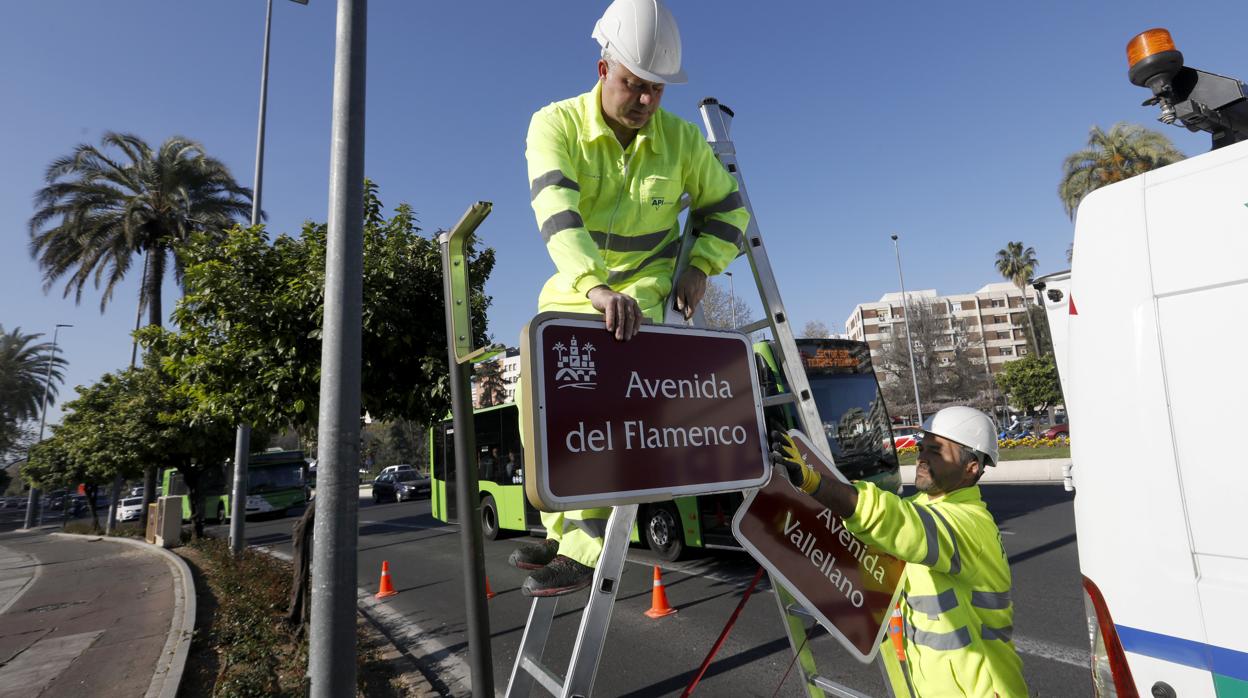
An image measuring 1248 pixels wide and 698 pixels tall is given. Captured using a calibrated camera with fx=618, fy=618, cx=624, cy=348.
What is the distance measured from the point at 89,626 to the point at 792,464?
1037cm

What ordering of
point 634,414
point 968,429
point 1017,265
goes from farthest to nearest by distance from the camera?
point 1017,265 → point 968,429 → point 634,414

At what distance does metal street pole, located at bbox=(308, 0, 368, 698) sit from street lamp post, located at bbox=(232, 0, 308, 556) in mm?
8069

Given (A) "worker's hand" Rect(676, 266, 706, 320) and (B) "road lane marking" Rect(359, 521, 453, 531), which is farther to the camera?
(B) "road lane marking" Rect(359, 521, 453, 531)

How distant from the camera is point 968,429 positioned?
239 cm

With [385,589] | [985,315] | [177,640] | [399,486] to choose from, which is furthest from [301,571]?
[985,315]

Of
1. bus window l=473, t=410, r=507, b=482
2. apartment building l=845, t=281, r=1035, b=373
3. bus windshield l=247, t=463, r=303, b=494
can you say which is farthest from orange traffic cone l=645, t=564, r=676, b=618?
apartment building l=845, t=281, r=1035, b=373

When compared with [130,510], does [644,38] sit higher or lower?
higher

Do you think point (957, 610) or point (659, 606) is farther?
point (659, 606)

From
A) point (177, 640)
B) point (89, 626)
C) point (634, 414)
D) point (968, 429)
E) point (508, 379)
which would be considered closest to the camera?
point (634, 414)

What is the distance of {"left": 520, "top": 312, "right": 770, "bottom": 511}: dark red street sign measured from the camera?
4.15ft

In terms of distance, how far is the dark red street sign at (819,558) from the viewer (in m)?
1.71

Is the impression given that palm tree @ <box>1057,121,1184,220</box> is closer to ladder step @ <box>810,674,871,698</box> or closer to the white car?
ladder step @ <box>810,674,871,698</box>

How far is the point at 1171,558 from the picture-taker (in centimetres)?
159

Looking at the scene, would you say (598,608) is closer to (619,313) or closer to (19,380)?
(619,313)
